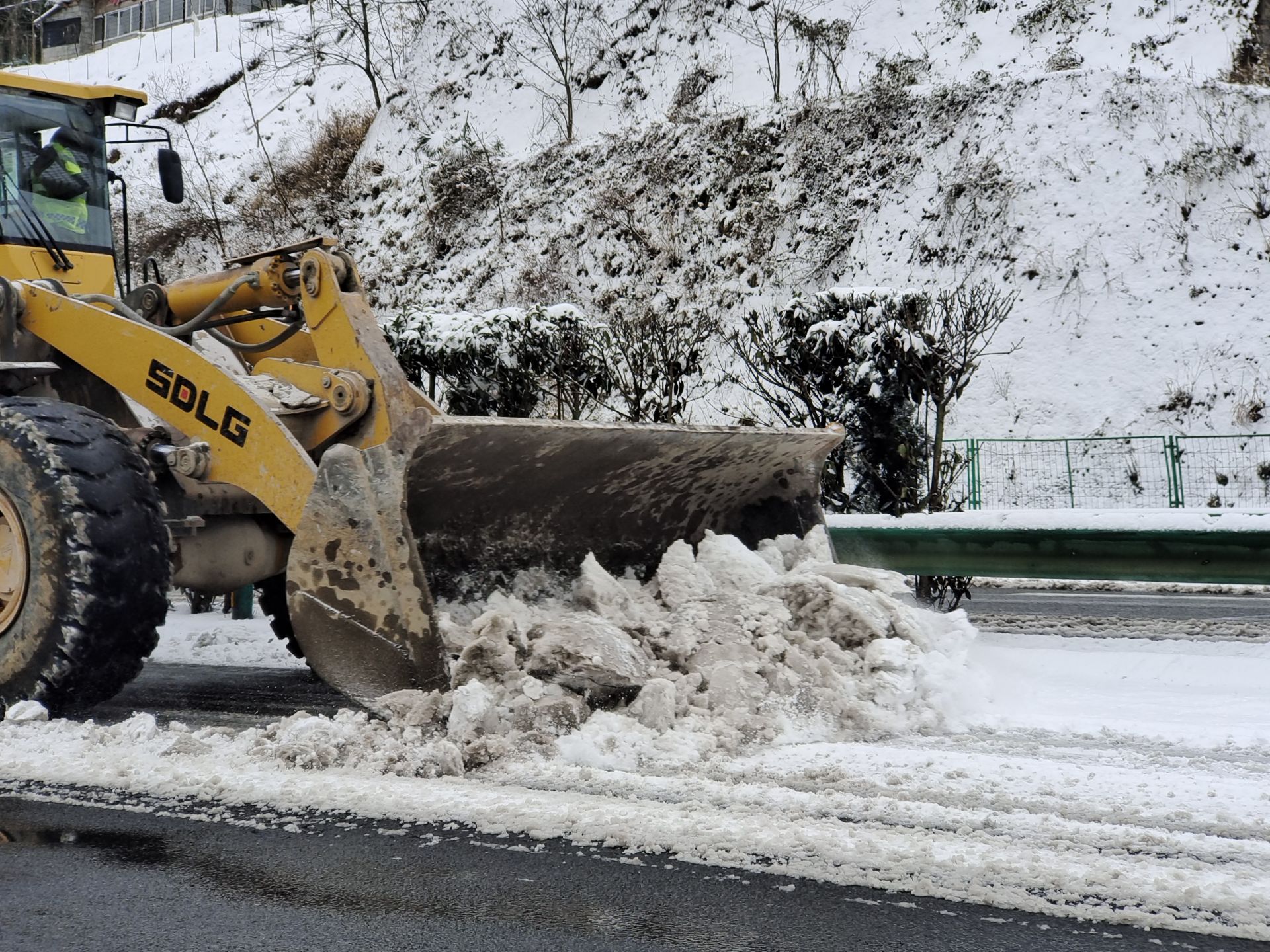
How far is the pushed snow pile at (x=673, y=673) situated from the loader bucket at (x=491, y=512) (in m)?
0.19

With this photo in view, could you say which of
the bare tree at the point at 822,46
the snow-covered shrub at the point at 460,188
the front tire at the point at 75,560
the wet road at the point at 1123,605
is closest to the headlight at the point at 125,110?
the front tire at the point at 75,560

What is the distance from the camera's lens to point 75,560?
4398mm

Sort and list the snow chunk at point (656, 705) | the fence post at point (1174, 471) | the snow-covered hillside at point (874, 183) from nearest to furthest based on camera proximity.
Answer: the snow chunk at point (656, 705), the fence post at point (1174, 471), the snow-covered hillside at point (874, 183)

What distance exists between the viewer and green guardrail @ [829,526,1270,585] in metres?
6.15

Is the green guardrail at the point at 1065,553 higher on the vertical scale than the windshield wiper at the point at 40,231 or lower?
lower

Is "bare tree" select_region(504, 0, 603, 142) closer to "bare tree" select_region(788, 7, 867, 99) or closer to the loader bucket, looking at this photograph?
"bare tree" select_region(788, 7, 867, 99)

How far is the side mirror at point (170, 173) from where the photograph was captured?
6.32 metres

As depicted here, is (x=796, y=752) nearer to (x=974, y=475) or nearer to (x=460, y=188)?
(x=974, y=475)

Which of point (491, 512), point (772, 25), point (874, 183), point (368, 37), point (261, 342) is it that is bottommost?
point (491, 512)

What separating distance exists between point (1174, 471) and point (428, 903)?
1435 centimetres

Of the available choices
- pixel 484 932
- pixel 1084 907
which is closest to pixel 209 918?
pixel 484 932

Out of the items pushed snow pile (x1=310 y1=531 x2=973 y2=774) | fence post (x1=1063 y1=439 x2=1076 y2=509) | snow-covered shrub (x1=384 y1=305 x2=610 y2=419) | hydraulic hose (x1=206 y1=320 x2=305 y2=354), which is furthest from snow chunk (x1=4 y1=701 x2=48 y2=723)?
fence post (x1=1063 y1=439 x2=1076 y2=509)

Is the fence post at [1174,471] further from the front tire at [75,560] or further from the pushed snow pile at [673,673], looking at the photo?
the front tire at [75,560]

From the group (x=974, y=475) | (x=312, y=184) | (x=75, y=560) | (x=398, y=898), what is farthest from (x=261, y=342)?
(x=312, y=184)
